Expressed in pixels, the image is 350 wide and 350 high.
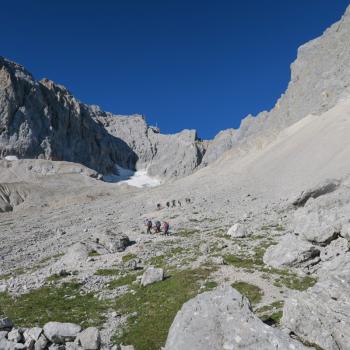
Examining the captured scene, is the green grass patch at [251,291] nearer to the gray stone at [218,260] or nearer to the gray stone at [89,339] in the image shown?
the gray stone at [218,260]

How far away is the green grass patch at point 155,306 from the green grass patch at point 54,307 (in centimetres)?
160

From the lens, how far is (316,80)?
138875mm

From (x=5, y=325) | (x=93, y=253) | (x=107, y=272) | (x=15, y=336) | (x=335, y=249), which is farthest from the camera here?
(x=93, y=253)

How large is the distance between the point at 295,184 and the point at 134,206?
3103 cm

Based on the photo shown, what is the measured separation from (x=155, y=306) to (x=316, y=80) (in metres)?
132

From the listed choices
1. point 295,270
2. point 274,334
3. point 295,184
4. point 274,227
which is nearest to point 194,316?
point 274,334

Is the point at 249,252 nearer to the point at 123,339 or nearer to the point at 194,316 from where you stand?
the point at 123,339

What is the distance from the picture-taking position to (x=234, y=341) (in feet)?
43.3

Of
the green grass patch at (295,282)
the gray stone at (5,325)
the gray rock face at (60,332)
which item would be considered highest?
the gray stone at (5,325)

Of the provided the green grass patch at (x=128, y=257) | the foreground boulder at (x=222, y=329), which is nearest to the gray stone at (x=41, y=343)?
the foreground boulder at (x=222, y=329)

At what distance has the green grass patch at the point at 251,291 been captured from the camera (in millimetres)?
21750

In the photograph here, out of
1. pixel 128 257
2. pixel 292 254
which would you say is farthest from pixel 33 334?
pixel 128 257

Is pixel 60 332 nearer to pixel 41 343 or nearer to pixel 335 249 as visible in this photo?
pixel 41 343

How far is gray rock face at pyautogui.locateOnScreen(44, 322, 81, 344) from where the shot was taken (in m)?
15.7
